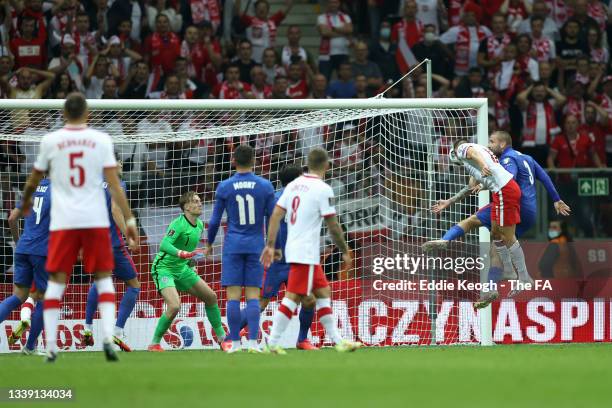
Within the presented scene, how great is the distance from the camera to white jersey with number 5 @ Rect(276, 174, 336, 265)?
1182cm

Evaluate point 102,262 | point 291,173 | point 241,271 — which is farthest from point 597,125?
point 102,262

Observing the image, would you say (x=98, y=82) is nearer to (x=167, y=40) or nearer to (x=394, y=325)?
(x=167, y=40)

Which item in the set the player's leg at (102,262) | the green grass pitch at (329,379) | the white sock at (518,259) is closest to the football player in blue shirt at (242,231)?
the green grass pitch at (329,379)

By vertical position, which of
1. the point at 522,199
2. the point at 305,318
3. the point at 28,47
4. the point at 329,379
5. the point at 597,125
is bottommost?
the point at 329,379

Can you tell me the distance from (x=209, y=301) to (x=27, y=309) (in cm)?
211

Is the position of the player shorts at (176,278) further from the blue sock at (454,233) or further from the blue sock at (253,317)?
the blue sock at (454,233)

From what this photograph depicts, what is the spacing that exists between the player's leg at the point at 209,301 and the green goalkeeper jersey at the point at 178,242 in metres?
0.29

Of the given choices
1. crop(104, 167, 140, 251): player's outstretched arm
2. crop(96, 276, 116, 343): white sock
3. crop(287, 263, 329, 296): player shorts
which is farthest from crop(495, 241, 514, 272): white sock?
crop(96, 276, 116, 343): white sock

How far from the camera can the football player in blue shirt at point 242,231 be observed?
12.9 m

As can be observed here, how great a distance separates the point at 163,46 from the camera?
20.4 metres

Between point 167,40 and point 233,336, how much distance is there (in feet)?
28.2

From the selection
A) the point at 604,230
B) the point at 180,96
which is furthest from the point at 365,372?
the point at 180,96

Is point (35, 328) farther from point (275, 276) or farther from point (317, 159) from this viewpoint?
point (317, 159)

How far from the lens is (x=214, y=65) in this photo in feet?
67.6
